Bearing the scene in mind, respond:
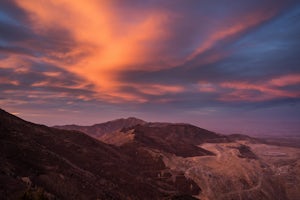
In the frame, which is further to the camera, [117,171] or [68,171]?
[117,171]

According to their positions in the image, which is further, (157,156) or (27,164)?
(157,156)

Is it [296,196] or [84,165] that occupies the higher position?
[84,165]

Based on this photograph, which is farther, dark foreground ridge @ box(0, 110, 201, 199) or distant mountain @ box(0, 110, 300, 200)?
distant mountain @ box(0, 110, 300, 200)

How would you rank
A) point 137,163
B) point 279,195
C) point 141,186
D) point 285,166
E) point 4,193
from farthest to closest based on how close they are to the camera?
point 285,166 < point 137,163 < point 279,195 < point 141,186 < point 4,193

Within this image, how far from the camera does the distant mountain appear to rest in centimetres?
5478

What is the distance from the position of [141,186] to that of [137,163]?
120 feet

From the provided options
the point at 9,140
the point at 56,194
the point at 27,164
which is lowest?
the point at 56,194

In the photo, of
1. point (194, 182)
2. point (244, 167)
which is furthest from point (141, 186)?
point (244, 167)

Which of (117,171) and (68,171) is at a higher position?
(68,171)

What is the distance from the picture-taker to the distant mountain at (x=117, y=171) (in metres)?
54.8

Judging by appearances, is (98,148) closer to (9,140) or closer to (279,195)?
(9,140)

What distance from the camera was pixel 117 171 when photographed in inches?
3590

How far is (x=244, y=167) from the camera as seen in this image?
454 ft

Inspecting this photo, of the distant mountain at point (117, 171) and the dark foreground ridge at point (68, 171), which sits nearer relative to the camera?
the dark foreground ridge at point (68, 171)
